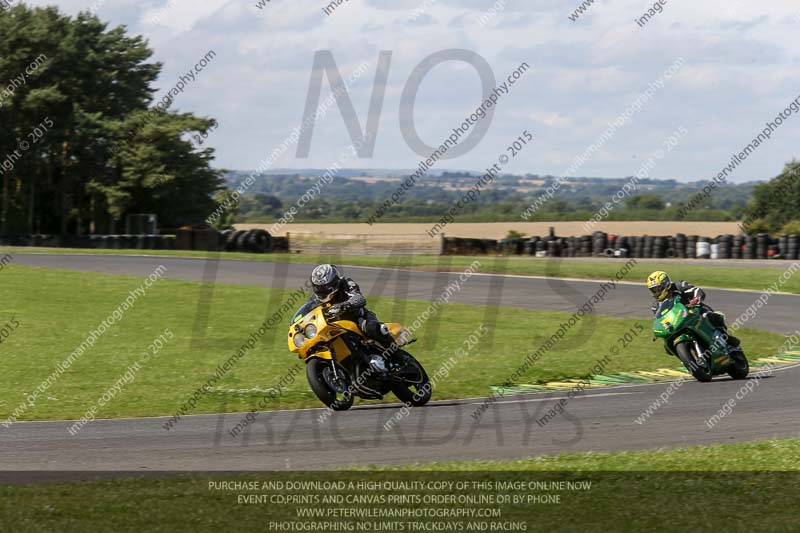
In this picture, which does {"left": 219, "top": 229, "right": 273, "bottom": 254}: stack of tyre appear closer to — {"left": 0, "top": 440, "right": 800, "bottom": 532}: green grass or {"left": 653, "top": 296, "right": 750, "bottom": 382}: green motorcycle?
{"left": 653, "top": 296, "right": 750, "bottom": 382}: green motorcycle

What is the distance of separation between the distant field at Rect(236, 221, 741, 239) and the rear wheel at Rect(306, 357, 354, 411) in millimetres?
49942

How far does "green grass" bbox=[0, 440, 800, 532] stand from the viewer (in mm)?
6645

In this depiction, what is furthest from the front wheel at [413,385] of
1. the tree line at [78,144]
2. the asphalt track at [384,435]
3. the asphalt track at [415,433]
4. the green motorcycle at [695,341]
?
the tree line at [78,144]

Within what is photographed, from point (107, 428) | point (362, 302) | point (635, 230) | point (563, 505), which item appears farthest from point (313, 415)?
point (635, 230)

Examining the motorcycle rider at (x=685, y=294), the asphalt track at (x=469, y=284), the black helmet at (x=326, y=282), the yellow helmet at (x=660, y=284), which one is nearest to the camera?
the black helmet at (x=326, y=282)

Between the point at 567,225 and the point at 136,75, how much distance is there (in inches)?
1364

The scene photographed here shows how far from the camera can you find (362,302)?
38.9ft

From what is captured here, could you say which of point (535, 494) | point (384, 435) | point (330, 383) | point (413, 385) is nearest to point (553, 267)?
point (413, 385)

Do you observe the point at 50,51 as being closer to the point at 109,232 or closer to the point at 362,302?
the point at 109,232

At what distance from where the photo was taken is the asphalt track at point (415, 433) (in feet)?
30.8

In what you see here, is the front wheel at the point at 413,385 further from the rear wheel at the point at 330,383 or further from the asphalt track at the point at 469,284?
the asphalt track at the point at 469,284

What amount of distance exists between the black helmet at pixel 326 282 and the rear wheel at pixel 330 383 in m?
0.77

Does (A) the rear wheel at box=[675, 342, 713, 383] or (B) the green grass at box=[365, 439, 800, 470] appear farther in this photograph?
(A) the rear wheel at box=[675, 342, 713, 383]

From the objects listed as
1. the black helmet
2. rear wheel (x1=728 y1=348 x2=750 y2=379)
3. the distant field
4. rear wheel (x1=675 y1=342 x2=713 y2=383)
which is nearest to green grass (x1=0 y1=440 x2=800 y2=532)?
the black helmet
